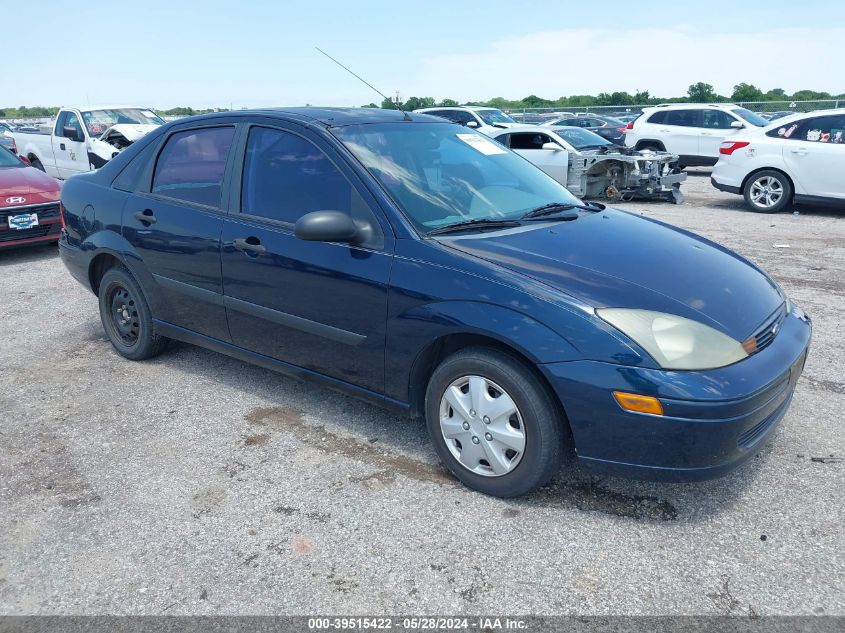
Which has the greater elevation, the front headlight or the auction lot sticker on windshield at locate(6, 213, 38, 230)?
the front headlight

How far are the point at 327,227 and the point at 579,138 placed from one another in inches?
474

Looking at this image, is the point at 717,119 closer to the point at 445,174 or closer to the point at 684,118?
the point at 684,118

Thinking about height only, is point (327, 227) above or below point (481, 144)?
below

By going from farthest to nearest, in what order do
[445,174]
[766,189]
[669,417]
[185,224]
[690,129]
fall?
[690,129] → [766,189] → [185,224] → [445,174] → [669,417]

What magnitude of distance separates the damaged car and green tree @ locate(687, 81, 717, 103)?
3926 centimetres

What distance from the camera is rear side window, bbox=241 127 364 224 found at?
3.60m

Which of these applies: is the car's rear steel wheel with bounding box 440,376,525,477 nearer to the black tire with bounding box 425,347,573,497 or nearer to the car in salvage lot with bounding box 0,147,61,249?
the black tire with bounding box 425,347,573,497

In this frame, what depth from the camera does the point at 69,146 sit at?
14031mm

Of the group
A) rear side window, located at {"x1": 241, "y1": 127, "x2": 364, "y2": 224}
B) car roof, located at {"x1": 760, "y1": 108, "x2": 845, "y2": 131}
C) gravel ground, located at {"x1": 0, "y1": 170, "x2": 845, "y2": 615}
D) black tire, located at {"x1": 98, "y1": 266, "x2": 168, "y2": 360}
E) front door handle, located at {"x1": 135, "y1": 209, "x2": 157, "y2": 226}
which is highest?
car roof, located at {"x1": 760, "y1": 108, "x2": 845, "y2": 131}

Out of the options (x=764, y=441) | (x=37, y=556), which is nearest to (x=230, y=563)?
(x=37, y=556)

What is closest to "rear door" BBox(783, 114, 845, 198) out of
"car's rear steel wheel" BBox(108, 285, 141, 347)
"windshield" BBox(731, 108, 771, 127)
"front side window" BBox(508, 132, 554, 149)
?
"front side window" BBox(508, 132, 554, 149)

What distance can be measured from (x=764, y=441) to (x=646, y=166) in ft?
32.6

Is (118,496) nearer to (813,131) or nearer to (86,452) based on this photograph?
A: (86,452)

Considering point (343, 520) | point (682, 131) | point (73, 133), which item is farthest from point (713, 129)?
point (343, 520)
